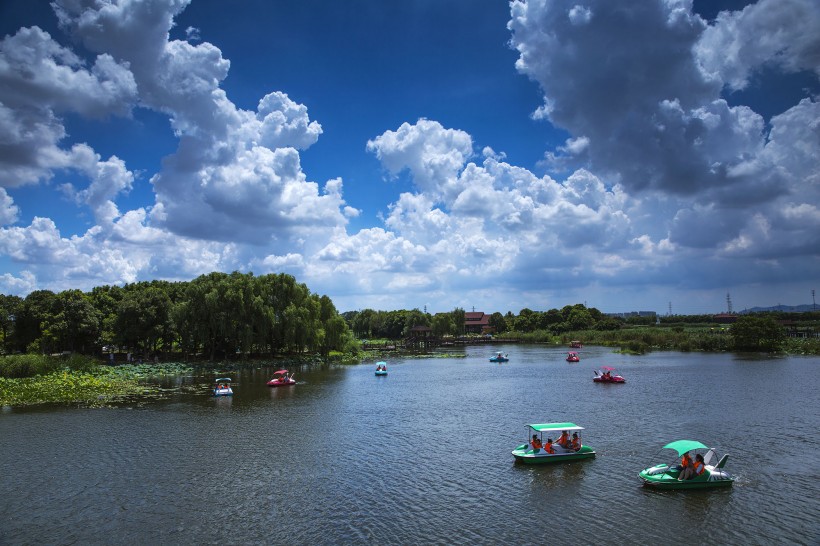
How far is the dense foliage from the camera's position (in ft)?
261

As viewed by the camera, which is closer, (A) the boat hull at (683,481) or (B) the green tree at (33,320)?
(A) the boat hull at (683,481)

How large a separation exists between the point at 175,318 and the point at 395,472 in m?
64.5

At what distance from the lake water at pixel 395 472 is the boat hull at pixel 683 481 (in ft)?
1.36

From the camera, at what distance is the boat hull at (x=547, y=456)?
95.5 ft

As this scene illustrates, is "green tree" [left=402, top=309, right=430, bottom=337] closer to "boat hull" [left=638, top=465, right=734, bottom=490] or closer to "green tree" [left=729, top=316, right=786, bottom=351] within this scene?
"green tree" [left=729, top=316, right=786, bottom=351]

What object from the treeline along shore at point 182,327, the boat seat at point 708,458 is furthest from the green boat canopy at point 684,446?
the treeline along shore at point 182,327

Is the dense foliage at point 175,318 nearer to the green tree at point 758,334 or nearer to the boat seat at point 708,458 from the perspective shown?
the boat seat at point 708,458

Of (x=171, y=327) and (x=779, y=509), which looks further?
(x=171, y=327)

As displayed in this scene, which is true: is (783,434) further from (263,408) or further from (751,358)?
(751,358)

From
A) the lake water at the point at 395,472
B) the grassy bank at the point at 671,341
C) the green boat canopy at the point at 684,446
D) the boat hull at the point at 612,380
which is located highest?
the grassy bank at the point at 671,341

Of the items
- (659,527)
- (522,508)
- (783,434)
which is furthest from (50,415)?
(783,434)

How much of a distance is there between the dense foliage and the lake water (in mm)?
31027

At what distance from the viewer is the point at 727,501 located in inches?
925

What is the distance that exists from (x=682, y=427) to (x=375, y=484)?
24.3 meters
